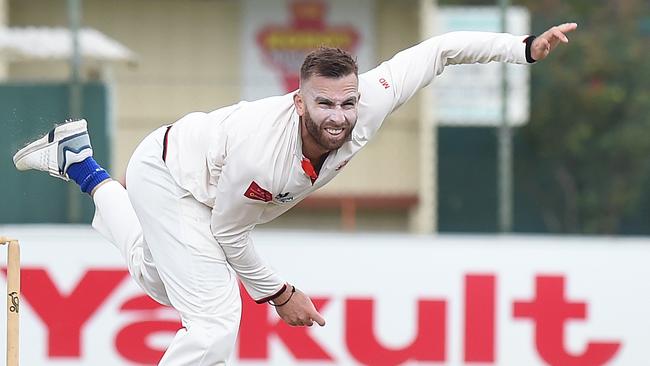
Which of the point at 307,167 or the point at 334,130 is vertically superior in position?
the point at 334,130

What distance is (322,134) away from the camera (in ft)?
18.0

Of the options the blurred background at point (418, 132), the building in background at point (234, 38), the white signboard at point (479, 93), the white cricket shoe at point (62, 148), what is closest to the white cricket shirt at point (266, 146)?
the white cricket shoe at point (62, 148)

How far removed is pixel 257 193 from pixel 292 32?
9529mm

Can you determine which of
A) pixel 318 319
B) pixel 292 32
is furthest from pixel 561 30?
pixel 292 32

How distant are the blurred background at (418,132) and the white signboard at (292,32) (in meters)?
0.02

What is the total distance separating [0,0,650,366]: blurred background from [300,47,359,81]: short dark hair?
3220mm

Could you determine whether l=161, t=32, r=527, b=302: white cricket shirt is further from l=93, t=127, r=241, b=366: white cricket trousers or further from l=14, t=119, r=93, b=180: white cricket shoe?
l=14, t=119, r=93, b=180: white cricket shoe

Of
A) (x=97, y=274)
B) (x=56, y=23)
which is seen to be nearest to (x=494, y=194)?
(x=97, y=274)

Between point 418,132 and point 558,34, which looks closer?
point 558,34

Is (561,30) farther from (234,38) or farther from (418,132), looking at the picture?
(234,38)

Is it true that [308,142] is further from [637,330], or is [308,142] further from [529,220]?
[529,220]

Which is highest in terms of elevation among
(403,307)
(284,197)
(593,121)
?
(593,121)

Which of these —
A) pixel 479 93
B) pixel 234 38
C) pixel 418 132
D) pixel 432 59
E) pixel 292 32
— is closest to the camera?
pixel 432 59

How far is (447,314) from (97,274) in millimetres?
2057
